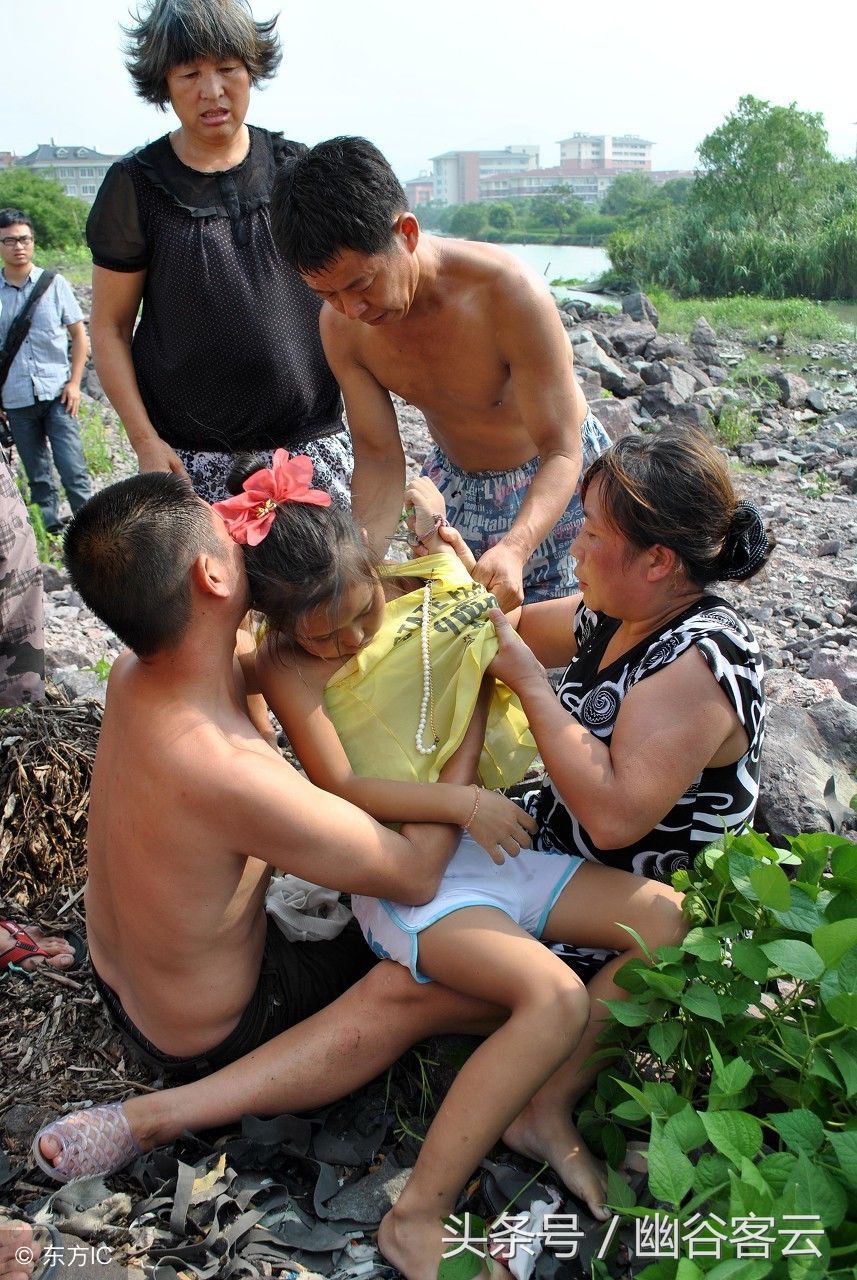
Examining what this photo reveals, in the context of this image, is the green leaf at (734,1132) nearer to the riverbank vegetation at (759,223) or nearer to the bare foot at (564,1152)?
the bare foot at (564,1152)

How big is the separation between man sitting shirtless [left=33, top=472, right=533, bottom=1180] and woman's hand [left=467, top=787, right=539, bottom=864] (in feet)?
0.05

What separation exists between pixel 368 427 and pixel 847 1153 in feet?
7.26

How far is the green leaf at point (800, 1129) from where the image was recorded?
1563 mm

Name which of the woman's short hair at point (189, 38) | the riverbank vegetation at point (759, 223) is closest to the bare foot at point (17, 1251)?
the woman's short hair at point (189, 38)

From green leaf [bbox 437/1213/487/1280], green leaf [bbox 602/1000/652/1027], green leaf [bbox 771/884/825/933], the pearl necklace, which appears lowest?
green leaf [bbox 437/1213/487/1280]

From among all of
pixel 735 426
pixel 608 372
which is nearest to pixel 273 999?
pixel 735 426

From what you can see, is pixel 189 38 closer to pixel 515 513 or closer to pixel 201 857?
pixel 515 513

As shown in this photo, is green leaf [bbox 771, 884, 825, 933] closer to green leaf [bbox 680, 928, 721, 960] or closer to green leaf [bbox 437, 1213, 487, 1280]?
green leaf [bbox 680, 928, 721, 960]

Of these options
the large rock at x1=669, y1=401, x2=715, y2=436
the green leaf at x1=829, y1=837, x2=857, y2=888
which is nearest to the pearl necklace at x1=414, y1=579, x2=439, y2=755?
the green leaf at x1=829, y1=837, x2=857, y2=888

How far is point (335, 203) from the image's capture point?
2.37m

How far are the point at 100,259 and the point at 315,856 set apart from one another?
6.57ft

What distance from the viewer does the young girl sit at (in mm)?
1953

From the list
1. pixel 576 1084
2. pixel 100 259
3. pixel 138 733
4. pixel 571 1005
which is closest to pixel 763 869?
pixel 571 1005

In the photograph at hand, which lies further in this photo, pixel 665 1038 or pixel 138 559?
pixel 138 559
